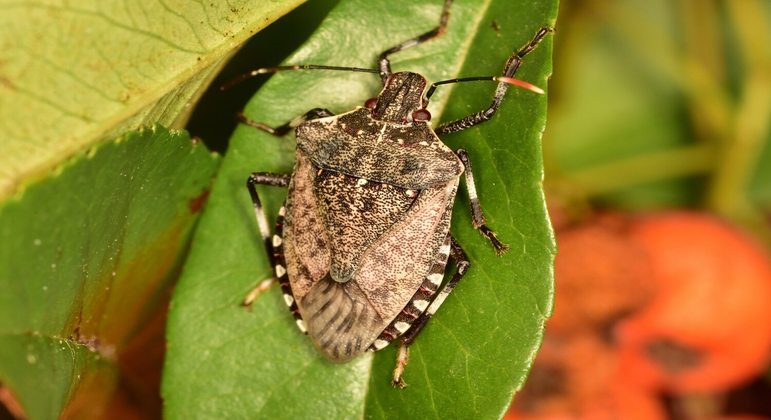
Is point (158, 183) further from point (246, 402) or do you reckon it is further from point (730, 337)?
point (730, 337)

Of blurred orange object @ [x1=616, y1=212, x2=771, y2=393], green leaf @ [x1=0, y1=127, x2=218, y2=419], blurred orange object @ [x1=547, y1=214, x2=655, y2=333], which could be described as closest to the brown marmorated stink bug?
green leaf @ [x1=0, y1=127, x2=218, y2=419]

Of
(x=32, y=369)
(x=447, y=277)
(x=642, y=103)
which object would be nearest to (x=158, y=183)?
(x=32, y=369)

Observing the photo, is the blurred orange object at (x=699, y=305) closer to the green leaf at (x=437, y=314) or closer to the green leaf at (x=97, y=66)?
the green leaf at (x=437, y=314)

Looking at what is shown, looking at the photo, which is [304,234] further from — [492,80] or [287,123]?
[492,80]

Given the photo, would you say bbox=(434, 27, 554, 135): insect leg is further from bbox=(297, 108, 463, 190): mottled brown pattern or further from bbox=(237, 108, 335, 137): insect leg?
bbox=(237, 108, 335, 137): insect leg

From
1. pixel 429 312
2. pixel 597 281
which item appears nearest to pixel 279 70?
pixel 429 312
